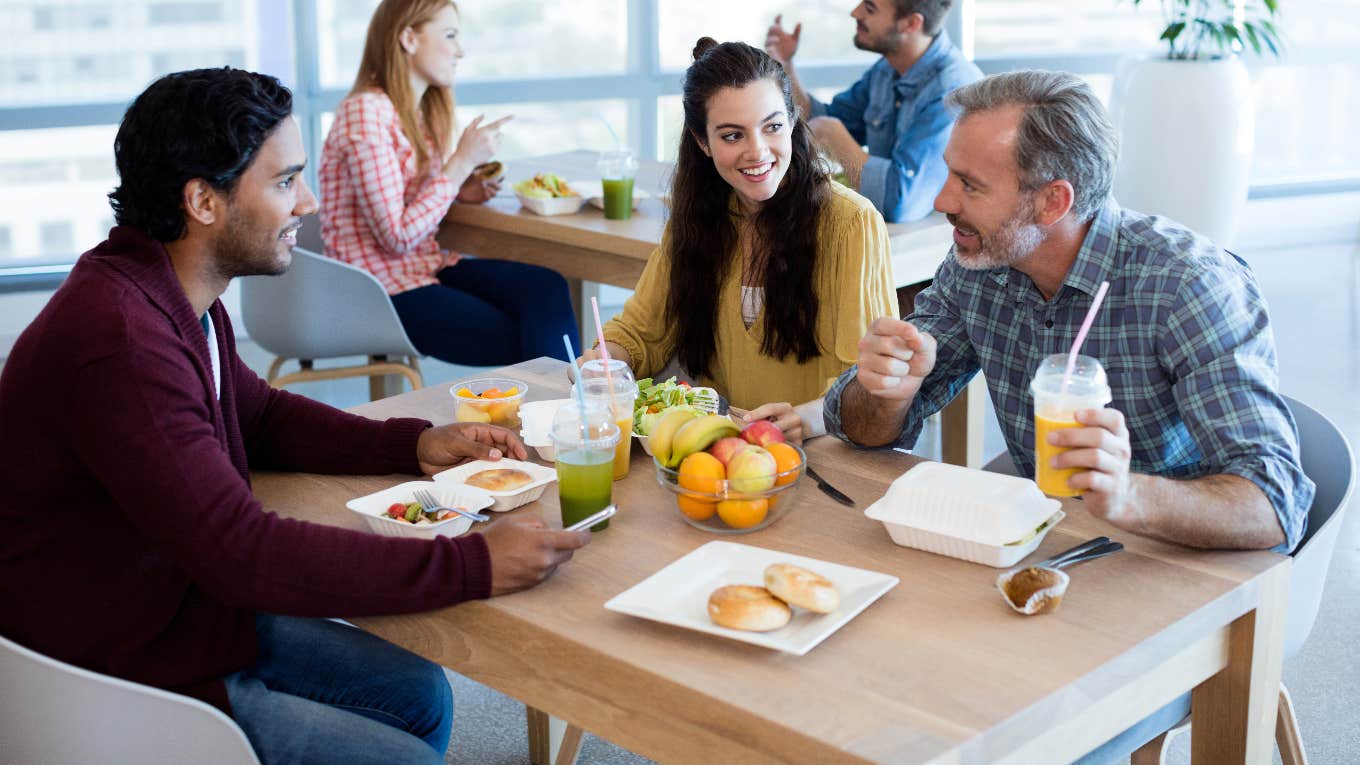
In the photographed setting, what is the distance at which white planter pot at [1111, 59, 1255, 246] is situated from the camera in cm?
557

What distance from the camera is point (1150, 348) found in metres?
1.82

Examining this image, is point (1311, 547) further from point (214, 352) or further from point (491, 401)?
point (214, 352)

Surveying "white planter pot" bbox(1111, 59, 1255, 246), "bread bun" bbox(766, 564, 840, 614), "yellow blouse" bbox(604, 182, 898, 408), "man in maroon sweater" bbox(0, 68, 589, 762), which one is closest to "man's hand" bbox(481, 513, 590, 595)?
"man in maroon sweater" bbox(0, 68, 589, 762)

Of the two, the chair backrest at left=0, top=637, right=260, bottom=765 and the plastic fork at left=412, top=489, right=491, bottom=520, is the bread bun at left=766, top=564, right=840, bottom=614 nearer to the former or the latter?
the plastic fork at left=412, top=489, right=491, bottom=520

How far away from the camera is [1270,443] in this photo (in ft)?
5.37

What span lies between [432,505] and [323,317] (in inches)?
70.0

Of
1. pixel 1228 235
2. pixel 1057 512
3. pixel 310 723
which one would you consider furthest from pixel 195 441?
pixel 1228 235

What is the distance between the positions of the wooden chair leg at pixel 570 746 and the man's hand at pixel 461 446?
59cm

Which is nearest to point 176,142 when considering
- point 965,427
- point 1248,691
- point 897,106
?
point 1248,691

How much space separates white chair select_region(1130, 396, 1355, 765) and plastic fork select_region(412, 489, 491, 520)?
2.82 ft

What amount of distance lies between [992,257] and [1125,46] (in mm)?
5159

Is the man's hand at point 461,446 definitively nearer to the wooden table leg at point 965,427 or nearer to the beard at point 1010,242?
the beard at point 1010,242

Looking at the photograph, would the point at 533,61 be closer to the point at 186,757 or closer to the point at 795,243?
the point at 795,243

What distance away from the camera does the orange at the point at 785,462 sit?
63.7 inches
